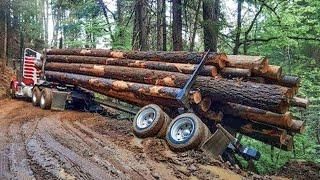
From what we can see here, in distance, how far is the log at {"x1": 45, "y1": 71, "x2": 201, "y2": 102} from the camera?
9430mm

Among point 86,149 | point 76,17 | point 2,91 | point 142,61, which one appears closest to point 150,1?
point 76,17

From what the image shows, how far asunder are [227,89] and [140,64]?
350 centimetres

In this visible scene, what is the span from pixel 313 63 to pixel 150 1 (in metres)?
8.35

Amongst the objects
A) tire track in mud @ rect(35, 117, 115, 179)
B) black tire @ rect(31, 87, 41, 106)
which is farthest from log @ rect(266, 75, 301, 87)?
black tire @ rect(31, 87, 41, 106)

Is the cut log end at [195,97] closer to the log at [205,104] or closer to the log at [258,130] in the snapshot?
the log at [205,104]

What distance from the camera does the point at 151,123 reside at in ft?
28.3

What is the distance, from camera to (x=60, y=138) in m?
8.41

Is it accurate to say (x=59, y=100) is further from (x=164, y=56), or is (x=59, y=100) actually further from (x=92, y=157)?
(x=92, y=157)

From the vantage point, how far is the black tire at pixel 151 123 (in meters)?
8.55

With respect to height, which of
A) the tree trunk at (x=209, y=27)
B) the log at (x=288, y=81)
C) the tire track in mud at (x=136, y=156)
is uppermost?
the tree trunk at (x=209, y=27)

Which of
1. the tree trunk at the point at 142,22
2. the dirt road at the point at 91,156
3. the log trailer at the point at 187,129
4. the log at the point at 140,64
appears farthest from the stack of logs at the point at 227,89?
the tree trunk at the point at 142,22

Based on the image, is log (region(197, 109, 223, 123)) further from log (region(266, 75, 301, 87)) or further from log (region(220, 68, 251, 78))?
log (region(266, 75, 301, 87))

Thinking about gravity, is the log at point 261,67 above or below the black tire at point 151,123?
above

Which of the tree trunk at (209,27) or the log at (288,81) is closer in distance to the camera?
the log at (288,81)
